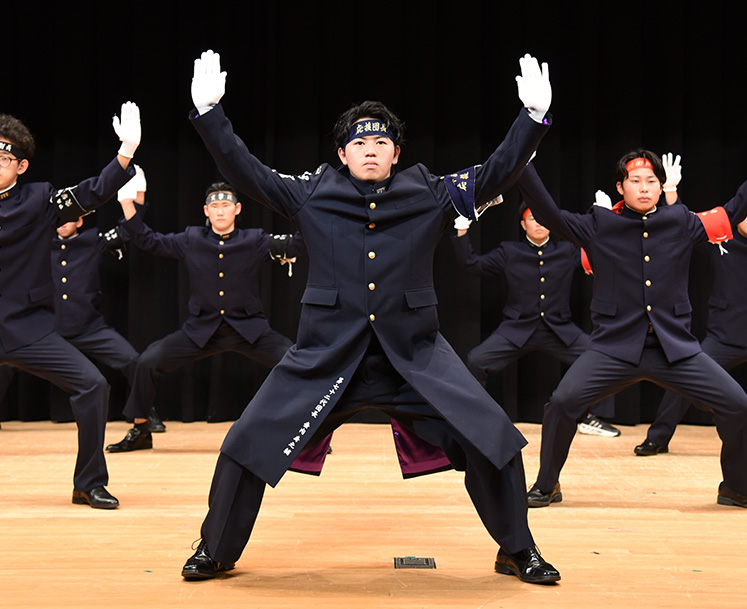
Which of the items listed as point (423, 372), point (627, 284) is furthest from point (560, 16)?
point (423, 372)

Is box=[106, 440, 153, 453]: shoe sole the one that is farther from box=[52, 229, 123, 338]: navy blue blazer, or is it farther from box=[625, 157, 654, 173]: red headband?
box=[625, 157, 654, 173]: red headband

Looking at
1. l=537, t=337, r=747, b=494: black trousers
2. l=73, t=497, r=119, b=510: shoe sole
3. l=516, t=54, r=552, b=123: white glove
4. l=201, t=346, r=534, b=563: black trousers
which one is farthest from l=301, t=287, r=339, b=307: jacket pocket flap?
l=73, t=497, r=119, b=510: shoe sole

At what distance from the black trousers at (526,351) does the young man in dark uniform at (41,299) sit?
2552 millimetres

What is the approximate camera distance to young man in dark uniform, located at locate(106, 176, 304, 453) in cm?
487

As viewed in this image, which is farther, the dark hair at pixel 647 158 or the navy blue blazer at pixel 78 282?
the navy blue blazer at pixel 78 282

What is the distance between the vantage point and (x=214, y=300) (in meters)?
4.92

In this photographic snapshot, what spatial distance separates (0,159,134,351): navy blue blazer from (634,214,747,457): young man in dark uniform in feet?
9.99

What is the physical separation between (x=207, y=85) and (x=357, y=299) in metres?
0.74

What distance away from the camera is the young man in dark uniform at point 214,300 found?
487 cm

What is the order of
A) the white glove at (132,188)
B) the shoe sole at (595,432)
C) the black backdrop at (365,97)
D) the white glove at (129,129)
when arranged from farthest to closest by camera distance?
the black backdrop at (365,97) < the shoe sole at (595,432) < the white glove at (132,188) < the white glove at (129,129)

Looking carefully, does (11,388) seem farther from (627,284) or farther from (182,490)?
(627,284)

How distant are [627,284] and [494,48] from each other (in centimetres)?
283

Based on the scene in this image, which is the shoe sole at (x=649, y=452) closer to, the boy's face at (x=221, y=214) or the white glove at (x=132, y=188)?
the boy's face at (x=221, y=214)

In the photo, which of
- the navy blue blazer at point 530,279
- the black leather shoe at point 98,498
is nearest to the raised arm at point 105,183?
the black leather shoe at point 98,498
